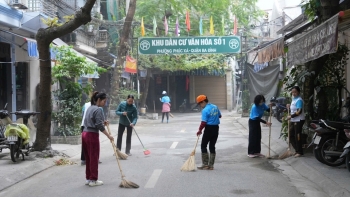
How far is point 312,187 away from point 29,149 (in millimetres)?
6606

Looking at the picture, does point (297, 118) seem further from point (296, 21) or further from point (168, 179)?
point (296, 21)

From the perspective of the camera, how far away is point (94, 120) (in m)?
7.68

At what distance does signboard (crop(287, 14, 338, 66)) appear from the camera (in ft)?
25.1

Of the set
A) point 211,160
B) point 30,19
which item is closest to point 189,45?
point 30,19

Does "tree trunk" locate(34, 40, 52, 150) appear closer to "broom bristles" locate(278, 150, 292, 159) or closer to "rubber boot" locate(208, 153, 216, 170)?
"rubber boot" locate(208, 153, 216, 170)

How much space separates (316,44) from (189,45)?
1292cm

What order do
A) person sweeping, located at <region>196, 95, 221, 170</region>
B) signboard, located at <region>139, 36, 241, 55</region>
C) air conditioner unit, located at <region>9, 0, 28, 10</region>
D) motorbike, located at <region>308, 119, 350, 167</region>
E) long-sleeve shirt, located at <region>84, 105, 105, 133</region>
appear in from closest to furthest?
long-sleeve shirt, located at <region>84, 105, 105, 133</region>
motorbike, located at <region>308, 119, 350, 167</region>
person sweeping, located at <region>196, 95, 221, 170</region>
air conditioner unit, located at <region>9, 0, 28, 10</region>
signboard, located at <region>139, 36, 241, 55</region>

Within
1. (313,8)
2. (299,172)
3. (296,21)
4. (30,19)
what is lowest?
(299,172)

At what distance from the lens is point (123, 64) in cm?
2328

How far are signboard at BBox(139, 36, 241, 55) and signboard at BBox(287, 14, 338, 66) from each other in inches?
410

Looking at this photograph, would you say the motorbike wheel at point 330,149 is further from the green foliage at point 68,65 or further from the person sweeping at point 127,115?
the green foliage at point 68,65

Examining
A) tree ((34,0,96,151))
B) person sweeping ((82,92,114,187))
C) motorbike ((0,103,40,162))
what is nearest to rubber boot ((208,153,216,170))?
person sweeping ((82,92,114,187))

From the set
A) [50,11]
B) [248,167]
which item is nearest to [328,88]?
[248,167]

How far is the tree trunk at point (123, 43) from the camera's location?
73.7ft
